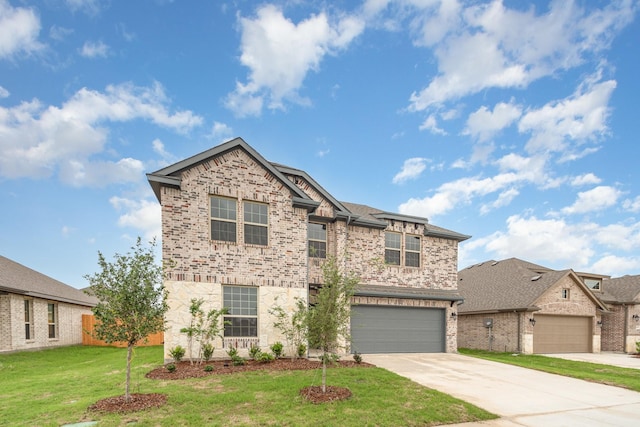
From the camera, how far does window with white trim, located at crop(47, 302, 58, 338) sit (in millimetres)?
19500

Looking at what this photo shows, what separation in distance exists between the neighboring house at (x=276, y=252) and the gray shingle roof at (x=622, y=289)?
1441cm

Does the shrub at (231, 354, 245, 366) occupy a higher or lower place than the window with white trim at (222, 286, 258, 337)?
lower

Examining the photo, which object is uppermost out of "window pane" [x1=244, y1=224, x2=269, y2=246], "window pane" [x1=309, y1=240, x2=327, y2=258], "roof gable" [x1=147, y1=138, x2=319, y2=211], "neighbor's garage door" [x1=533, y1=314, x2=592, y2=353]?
"roof gable" [x1=147, y1=138, x2=319, y2=211]

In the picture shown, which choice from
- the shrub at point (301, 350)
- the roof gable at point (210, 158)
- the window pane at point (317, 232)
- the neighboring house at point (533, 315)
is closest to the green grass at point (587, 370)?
the neighboring house at point (533, 315)

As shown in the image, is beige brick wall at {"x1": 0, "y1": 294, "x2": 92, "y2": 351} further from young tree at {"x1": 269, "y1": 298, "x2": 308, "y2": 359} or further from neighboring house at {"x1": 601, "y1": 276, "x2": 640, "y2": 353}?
neighboring house at {"x1": 601, "y1": 276, "x2": 640, "y2": 353}

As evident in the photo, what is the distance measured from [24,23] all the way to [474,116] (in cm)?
A: 1957

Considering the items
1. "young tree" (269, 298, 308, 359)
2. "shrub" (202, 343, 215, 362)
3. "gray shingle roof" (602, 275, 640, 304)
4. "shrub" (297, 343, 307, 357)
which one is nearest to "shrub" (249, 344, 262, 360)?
"young tree" (269, 298, 308, 359)

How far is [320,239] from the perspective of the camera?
15.4 metres

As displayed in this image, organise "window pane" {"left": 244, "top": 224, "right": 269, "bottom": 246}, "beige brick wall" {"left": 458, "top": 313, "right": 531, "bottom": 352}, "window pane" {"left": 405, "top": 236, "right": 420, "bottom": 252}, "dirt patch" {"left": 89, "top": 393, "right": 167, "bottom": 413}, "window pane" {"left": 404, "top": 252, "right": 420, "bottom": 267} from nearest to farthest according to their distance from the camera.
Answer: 1. "dirt patch" {"left": 89, "top": 393, "right": 167, "bottom": 413}
2. "window pane" {"left": 244, "top": 224, "right": 269, "bottom": 246}
3. "window pane" {"left": 404, "top": 252, "right": 420, "bottom": 267}
4. "window pane" {"left": 405, "top": 236, "right": 420, "bottom": 252}
5. "beige brick wall" {"left": 458, "top": 313, "right": 531, "bottom": 352}

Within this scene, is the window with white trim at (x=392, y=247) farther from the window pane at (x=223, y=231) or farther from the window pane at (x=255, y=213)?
the window pane at (x=223, y=231)

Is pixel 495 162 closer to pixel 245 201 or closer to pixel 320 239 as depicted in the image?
pixel 320 239

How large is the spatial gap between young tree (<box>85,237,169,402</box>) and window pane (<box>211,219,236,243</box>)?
4985mm

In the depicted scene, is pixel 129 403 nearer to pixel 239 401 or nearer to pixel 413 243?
pixel 239 401

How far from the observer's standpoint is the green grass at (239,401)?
6.35 m
